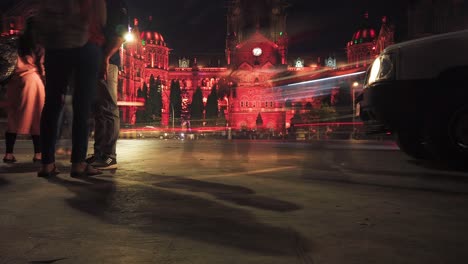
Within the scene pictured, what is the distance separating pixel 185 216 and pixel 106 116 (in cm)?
305

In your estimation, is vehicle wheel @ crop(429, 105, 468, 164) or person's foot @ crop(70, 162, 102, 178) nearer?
person's foot @ crop(70, 162, 102, 178)

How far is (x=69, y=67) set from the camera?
3.82m

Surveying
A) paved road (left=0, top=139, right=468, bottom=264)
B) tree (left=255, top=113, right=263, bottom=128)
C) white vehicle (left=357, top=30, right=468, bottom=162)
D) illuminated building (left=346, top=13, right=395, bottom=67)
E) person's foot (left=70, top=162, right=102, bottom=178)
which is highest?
illuminated building (left=346, top=13, right=395, bottom=67)

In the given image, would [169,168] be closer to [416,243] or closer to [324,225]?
[324,225]

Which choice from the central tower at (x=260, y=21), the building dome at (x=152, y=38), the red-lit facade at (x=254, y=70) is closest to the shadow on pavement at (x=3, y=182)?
the red-lit facade at (x=254, y=70)

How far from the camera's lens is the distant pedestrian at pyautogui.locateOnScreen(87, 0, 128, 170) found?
4.47 metres

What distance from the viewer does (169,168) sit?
175 inches

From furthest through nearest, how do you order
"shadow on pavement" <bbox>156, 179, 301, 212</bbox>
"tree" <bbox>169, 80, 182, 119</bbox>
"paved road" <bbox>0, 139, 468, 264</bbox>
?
"tree" <bbox>169, 80, 182, 119</bbox>, "shadow on pavement" <bbox>156, 179, 301, 212</bbox>, "paved road" <bbox>0, 139, 468, 264</bbox>

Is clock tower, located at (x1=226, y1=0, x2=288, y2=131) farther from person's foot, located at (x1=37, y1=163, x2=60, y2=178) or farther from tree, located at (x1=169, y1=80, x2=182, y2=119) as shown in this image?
person's foot, located at (x1=37, y1=163, x2=60, y2=178)

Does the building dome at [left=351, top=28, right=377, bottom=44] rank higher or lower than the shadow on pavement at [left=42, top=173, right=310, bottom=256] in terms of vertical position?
higher

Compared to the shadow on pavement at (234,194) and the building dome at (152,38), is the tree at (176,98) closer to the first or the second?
the building dome at (152,38)

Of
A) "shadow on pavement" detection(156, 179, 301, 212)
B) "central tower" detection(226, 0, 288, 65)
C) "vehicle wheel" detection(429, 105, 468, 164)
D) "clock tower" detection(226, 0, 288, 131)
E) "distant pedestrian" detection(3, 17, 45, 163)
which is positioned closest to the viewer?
"shadow on pavement" detection(156, 179, 301, 212)

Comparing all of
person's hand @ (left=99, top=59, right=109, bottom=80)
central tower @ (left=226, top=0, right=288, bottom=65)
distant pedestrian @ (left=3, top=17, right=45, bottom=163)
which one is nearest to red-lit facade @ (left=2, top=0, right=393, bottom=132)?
central tower @ (left=226, top=0, right=288, bottom=65)

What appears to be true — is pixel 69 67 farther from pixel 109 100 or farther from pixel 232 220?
pixel 232 220
